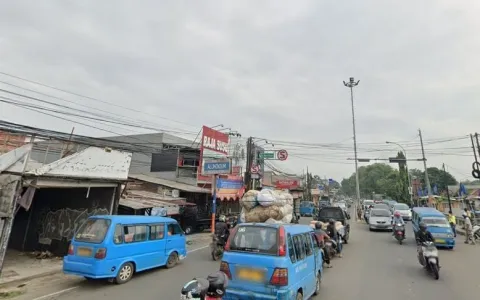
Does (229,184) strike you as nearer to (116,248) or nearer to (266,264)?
(116,248)

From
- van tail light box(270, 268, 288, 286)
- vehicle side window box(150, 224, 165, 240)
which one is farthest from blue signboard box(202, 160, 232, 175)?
van tail light box(270, 268, 288, 286)

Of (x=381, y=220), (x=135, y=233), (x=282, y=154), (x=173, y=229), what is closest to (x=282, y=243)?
(x=135, y=233)

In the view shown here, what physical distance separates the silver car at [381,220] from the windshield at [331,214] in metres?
6.00

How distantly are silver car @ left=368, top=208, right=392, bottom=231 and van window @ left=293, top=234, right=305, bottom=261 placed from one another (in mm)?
18547

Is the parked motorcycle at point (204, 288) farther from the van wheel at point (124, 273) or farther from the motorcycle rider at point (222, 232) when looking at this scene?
the motorcycle rider at point (222, 232)

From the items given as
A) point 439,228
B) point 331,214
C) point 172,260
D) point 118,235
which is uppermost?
point 331,214

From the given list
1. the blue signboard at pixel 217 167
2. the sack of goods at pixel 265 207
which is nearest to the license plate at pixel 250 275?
the sack of goods at pixel 265 207

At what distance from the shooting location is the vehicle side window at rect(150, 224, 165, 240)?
32.1 feet

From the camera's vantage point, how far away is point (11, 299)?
7.18 m

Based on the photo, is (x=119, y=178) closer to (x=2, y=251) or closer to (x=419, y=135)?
(x=2, y=251)

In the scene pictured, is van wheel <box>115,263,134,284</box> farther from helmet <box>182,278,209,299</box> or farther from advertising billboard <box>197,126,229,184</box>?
advertising billboard <box>197,126,229,184</box>

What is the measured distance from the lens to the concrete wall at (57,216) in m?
12.8

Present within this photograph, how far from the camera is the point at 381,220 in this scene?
75.1 feet

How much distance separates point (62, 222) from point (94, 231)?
18.8 ft
